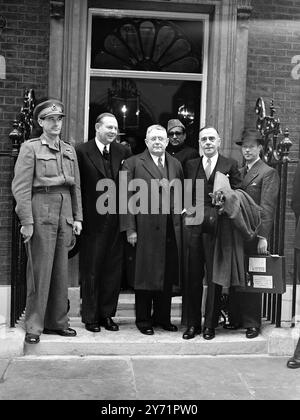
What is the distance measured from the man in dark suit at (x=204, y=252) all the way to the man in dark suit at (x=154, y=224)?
0.15 meters

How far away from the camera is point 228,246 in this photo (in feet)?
16.7

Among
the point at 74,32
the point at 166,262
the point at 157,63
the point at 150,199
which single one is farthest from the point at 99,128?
the point at 157,63

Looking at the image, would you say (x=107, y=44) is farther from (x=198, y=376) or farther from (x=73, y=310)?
(x=198, y=376)

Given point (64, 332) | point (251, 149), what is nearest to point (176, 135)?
point (251, 149)

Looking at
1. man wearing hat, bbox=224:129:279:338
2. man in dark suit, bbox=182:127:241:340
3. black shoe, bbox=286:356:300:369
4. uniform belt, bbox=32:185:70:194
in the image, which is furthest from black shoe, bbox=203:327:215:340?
uniform belt, bbox=32:185:70:194

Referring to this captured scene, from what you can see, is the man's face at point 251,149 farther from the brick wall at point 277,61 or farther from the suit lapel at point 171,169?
the brick wall at point 277,61

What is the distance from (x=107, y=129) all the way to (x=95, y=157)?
28 centimetres

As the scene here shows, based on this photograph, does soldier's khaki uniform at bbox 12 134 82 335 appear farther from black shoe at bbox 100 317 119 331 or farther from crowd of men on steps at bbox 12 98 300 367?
black shoe at bbox 100 317 119 331

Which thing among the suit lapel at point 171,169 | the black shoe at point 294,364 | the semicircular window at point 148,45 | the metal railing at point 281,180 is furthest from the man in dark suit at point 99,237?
the semicircular window at point 148,45

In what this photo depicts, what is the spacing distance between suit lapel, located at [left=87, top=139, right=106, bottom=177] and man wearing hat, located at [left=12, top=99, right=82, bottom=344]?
24 centimetres

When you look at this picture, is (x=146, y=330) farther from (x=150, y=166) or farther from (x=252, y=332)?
(x=150, y=166)

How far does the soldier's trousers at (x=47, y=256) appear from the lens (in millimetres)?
4906

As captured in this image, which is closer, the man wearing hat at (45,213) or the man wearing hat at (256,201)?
the man wearing hat at (45,213)

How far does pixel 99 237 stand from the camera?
5250 mm
